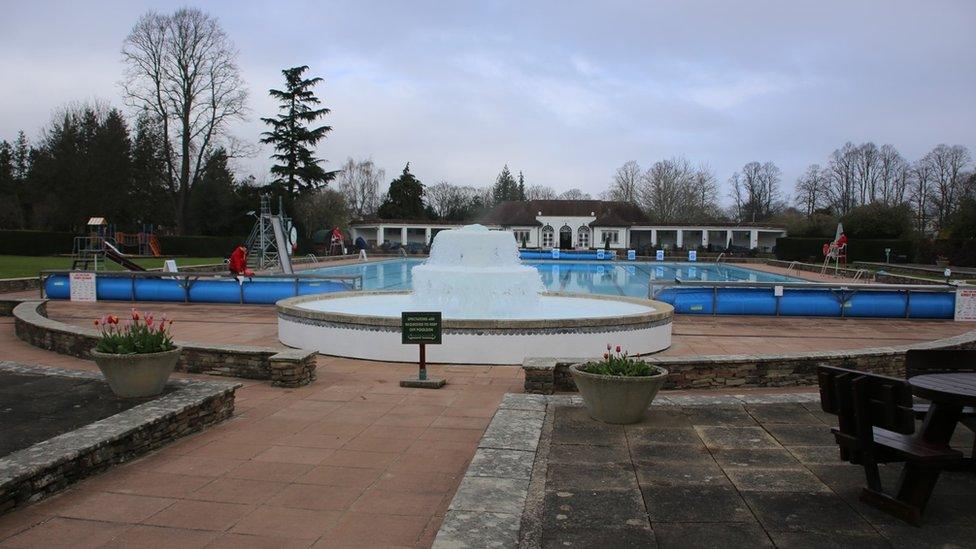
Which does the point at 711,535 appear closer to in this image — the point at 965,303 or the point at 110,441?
the point at 110,441

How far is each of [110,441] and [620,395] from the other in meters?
4.09

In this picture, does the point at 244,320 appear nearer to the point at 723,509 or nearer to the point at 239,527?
the point at 239,527

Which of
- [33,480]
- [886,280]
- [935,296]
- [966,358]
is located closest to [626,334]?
[966,358]

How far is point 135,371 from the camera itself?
20.0ft

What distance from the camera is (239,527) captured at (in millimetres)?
3818

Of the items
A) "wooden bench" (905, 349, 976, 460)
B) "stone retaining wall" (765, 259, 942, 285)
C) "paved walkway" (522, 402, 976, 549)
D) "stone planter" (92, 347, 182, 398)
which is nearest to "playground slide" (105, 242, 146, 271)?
"stone planter" (92, 347, 182, 398)

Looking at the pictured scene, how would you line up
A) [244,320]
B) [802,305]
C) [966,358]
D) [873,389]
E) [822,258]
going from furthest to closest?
[822,258] → [802,305] → [244,320] → [966,358] → [873,389]

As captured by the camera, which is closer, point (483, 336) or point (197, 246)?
point (483, 336)

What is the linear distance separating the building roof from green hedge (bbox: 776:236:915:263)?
17.0 metres

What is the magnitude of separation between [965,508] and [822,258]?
47035mm

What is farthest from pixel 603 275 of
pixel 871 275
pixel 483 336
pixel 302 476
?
pixel 302 476

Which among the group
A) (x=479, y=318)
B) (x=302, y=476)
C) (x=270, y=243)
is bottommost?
(x=302, y=476)

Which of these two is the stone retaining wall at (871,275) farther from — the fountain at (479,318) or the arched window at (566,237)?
the arched window at (566,237)

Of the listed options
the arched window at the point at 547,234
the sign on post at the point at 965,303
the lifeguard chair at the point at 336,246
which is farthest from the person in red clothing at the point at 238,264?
the arched window at the point at 547,234
